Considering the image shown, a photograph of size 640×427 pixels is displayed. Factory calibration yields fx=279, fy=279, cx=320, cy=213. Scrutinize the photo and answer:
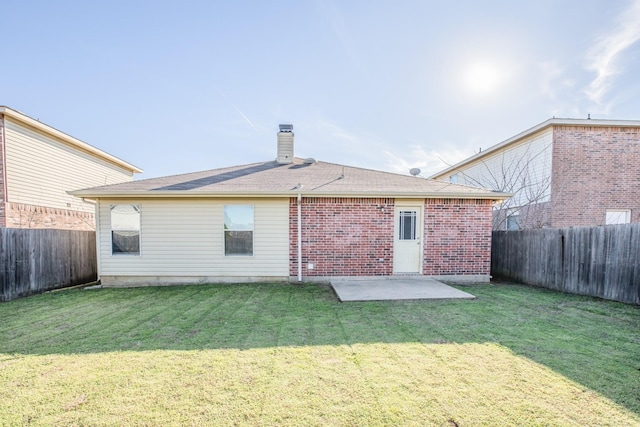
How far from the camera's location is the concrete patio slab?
599 cm

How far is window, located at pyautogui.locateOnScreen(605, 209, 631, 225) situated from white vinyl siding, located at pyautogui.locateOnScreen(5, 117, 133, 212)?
20.9m

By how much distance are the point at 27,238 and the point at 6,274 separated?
0.91m

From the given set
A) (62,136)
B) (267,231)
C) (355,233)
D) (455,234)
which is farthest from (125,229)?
(455,234)

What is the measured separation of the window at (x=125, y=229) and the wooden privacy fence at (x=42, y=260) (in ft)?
4.59

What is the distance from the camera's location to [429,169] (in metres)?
19.6

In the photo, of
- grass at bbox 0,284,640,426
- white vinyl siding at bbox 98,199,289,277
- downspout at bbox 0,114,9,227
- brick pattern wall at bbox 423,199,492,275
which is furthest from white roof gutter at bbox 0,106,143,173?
brick pattern wall at bbox 423,199,492,275

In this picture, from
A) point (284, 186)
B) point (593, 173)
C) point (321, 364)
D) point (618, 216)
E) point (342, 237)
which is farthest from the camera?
point (618, 216)

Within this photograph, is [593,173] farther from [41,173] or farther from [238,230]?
[41,173]

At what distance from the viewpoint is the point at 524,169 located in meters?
11.8

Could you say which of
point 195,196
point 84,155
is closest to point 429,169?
point 195,196

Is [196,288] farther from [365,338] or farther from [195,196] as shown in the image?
[365,338]

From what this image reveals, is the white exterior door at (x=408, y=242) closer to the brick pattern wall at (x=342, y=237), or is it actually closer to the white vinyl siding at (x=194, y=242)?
the brick pattern wall at (x=342, y=237)

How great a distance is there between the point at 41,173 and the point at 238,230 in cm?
875

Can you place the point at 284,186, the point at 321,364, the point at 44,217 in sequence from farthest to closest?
the point at 44,217, the point at 284,186, the point at 321,364
